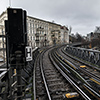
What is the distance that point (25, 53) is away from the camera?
3.06 meters

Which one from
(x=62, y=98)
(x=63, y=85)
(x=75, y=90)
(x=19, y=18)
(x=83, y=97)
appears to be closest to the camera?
(x=19, y=18)

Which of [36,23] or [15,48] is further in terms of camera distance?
[36,23]

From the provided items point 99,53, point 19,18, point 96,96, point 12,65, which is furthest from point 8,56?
point 99,53

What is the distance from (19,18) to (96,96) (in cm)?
434

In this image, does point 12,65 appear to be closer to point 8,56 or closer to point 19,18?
point 8,56

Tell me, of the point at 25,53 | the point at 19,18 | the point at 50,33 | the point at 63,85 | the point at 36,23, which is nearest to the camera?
the point at 19,18

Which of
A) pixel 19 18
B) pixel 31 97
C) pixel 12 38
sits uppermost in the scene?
pixel 19 18

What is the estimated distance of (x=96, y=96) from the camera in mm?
3793

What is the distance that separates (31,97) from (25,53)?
2.26 metres

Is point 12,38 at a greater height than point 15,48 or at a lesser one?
greater

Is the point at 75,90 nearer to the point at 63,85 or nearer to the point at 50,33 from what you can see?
the point at 63,85

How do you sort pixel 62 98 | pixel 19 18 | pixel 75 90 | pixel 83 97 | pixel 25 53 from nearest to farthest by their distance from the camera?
1. pixel 19 18
2. pixel 25 53
3. pixel 83 97
4. pixel 62 98
5. pixel 75 90

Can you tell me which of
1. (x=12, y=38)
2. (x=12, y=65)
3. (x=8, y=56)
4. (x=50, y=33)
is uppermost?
(x=50, y=33)

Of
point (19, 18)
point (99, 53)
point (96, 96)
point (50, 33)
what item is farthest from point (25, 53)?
point (50, 33)
